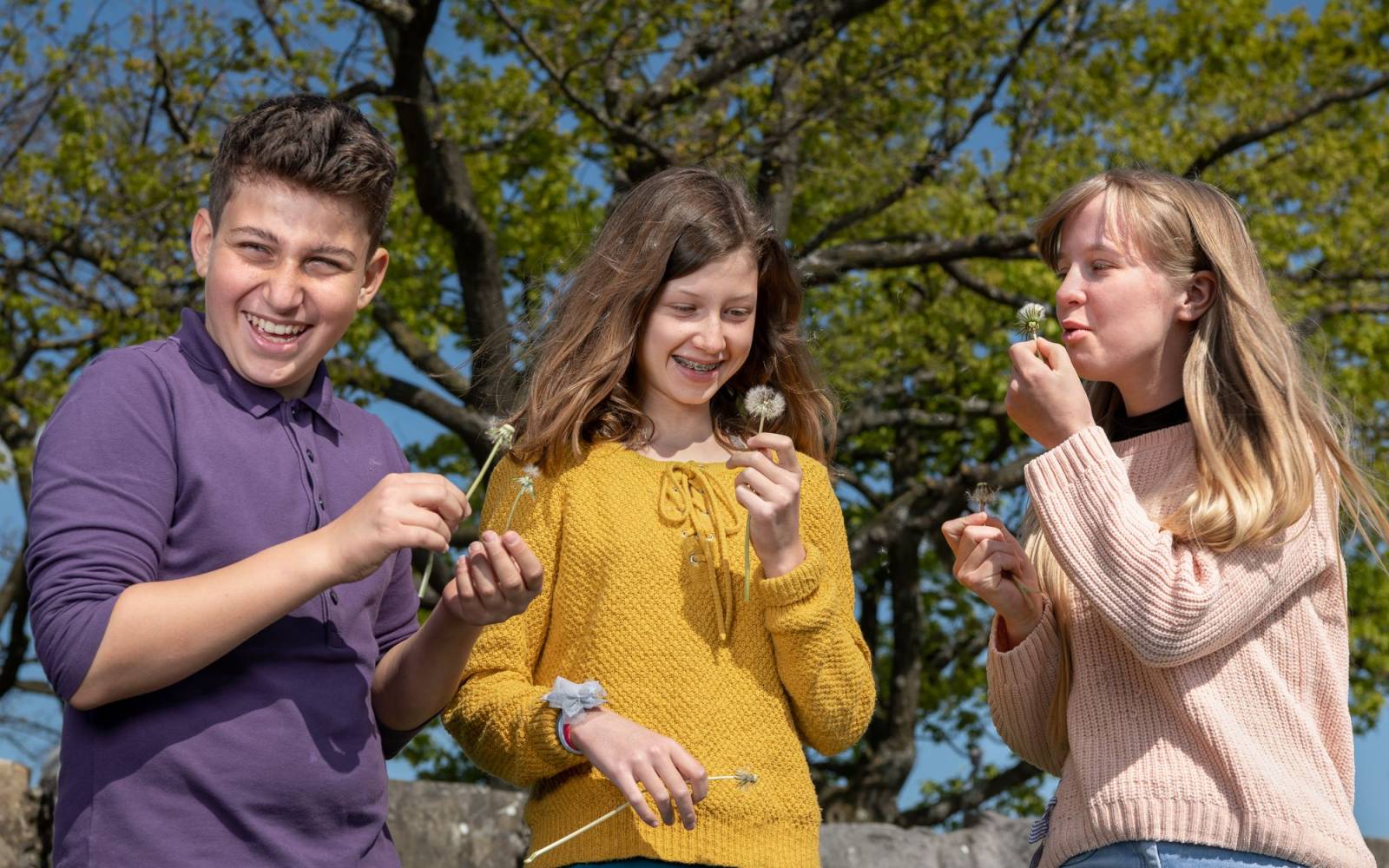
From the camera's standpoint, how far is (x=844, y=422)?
9.94 m

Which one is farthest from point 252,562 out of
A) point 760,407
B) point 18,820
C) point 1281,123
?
point 1281,123

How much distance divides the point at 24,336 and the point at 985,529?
9.93 m

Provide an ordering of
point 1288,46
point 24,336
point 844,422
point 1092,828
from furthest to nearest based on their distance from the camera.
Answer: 1. point 1288,46
2. point 24,336
3. point 844,422
4. point 1092,828

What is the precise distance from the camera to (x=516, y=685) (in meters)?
2.50

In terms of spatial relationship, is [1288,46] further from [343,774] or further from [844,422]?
[343,774]

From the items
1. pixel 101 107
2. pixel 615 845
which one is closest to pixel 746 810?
pixel 615 845

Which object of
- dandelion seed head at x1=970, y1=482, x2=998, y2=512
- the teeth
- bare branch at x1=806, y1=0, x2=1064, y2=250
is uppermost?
bare branch at x1=806, y1=0, x2=1064, y2=250

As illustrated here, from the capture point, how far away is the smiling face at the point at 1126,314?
2.49m

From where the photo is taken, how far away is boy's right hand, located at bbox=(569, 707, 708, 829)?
84.2 inches

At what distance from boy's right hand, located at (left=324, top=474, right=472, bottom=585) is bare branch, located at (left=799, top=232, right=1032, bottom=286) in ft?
22.2

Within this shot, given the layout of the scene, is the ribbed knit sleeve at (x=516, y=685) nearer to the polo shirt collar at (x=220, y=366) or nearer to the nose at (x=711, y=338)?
the nose at (x=711, y=338)

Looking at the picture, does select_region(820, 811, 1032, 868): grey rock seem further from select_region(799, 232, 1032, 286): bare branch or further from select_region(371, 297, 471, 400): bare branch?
select_region(371, 297, 471, 400): bare branch

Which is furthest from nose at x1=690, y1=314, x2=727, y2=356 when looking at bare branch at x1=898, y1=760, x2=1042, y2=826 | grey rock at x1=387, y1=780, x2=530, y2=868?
bare branch at x1=898, y1=760, x2=1042, y2=826

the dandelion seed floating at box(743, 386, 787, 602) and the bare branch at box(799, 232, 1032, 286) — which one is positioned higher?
the bare branch at box(799, 232, 1032, 286)
